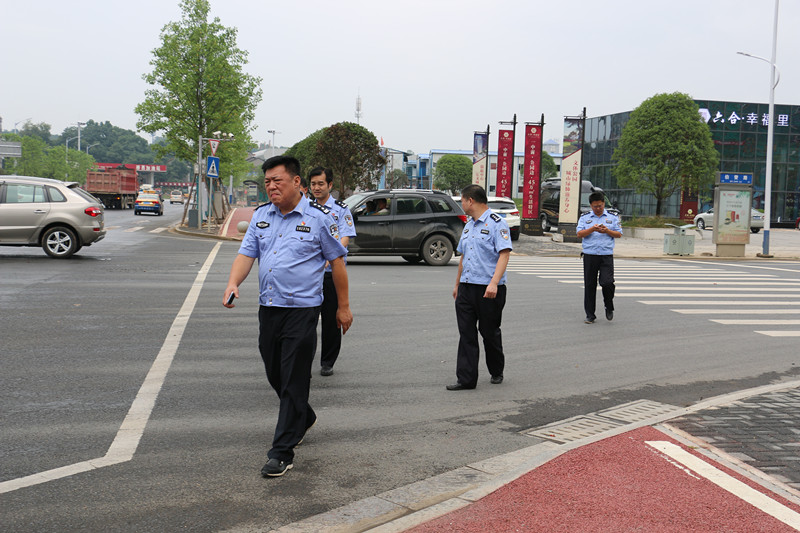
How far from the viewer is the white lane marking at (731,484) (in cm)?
396

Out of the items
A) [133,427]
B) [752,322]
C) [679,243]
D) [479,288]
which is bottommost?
[133,427]

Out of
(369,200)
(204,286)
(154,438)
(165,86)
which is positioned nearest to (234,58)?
(165,86)

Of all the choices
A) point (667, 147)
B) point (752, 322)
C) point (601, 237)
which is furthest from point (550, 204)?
point (601, 237)

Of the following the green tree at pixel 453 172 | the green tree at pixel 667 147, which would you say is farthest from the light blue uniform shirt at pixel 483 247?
the green tree at pixel 453 172

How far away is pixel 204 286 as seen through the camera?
13.5 metres

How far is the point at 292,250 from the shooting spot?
4.74 metres

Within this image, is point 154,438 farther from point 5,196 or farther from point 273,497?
point 5,196

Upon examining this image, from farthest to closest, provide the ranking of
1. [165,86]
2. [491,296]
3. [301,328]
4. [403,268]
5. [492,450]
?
1. [165,86]
2. [403,268]
3. [491,296]
4. [492,450]
5. [301,328]

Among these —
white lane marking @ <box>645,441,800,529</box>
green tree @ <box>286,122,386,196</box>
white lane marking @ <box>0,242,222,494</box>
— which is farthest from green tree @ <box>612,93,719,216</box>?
white lane marking @ <box>645,441,800,529</box>

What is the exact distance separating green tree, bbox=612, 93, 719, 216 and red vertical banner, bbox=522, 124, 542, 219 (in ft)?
27.8

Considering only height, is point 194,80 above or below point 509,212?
above

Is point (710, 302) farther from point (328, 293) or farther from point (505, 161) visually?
point (505, 161)

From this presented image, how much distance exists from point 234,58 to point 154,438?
3504cm

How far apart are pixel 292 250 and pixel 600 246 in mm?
7006
